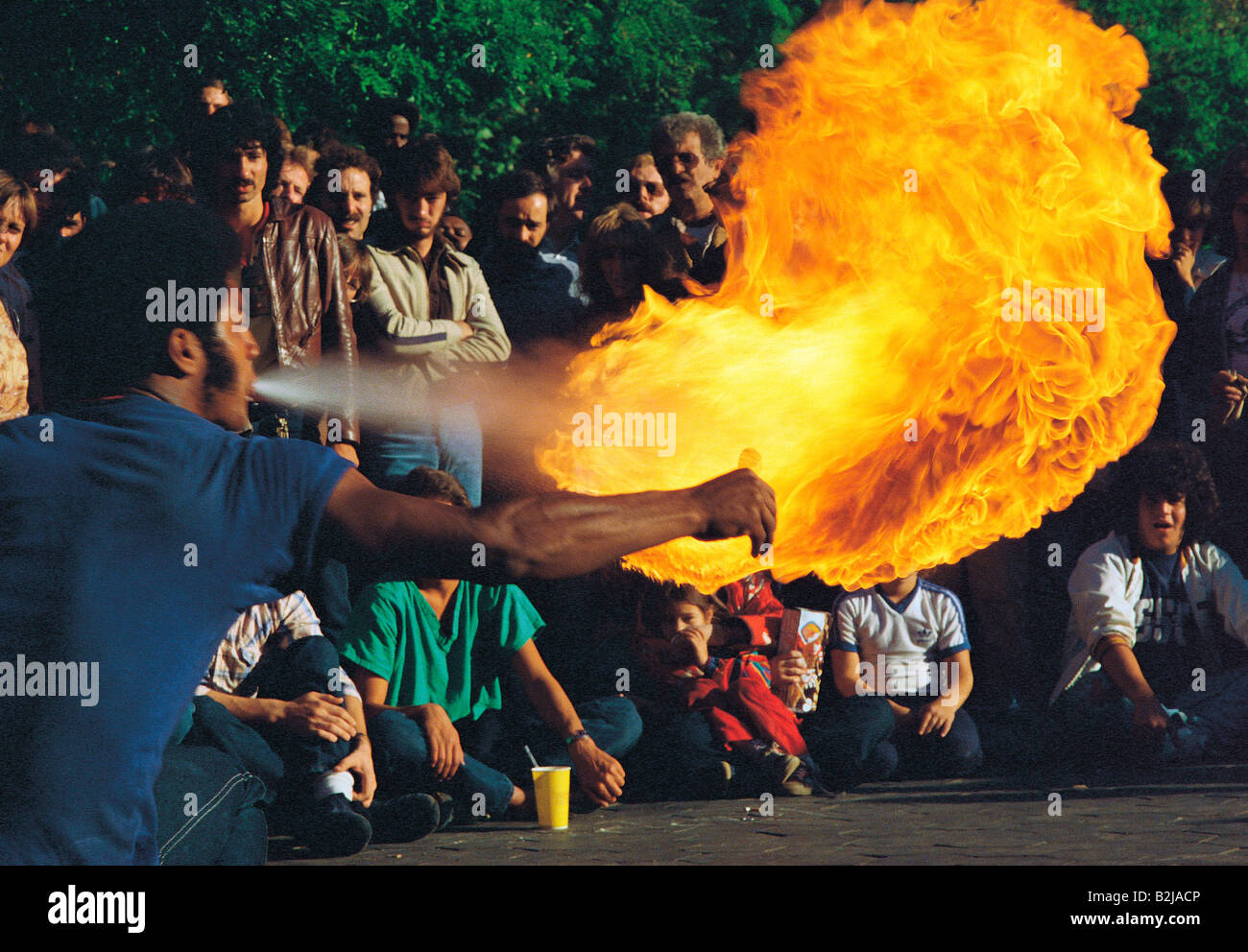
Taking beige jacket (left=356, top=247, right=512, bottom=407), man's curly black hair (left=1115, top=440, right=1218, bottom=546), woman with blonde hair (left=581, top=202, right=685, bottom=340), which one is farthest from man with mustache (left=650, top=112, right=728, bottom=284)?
man's curly black hair (left=1115, top=440, right=1218, bottom=546)

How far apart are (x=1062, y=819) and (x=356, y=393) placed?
3664 mm

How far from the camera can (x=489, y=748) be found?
21.9 ft

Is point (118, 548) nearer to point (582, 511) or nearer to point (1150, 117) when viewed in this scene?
point (582, 511)

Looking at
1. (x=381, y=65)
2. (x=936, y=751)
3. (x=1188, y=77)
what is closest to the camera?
(x=936, y=751)

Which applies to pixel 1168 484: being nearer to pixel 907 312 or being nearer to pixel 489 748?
pixel 907 312

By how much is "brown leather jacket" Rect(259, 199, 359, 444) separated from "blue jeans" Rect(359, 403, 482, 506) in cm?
27

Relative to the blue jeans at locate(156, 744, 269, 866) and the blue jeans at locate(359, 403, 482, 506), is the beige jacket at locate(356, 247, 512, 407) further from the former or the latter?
the blue jeans at locate(156, 744, 269, 866)

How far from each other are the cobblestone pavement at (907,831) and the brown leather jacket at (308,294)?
208cm

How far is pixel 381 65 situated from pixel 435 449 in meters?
3.78

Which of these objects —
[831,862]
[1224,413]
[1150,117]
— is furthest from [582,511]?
[1150,117]

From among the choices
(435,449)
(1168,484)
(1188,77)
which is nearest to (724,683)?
(435,449)

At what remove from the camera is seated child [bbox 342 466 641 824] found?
6.22 m

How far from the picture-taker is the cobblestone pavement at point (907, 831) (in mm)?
5594

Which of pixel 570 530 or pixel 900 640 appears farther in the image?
pixel 900 640
